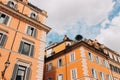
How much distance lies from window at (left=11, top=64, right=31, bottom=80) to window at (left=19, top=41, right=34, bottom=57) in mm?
2032

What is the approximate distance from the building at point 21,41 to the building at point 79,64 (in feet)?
27.0

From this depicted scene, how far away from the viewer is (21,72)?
16.3m

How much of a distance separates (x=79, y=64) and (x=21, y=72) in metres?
12.1

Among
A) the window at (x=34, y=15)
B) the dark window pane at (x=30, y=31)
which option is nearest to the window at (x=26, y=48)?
the dark window pane at (x=30, y=31)

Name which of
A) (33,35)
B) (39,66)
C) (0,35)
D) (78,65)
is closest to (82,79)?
(78,65)

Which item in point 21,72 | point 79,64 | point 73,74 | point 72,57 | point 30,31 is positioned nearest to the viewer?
point 21,72

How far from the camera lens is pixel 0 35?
16.9m

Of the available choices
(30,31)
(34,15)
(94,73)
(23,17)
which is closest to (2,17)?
(23,17)

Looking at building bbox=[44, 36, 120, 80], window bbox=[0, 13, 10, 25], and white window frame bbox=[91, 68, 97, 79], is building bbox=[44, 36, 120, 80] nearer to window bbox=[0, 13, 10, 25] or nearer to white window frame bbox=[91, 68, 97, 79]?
white window frame bbox=[91, 68, 97, 79]

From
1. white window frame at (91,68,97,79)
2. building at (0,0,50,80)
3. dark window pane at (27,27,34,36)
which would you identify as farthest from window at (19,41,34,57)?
white window frame at (91,68,97,79)

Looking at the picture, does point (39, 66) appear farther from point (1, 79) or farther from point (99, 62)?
point (99, 62)

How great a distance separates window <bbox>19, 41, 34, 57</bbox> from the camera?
1781 centimetres

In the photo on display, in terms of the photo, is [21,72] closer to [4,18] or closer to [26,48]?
[26,48]

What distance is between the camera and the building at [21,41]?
15.7 metres
